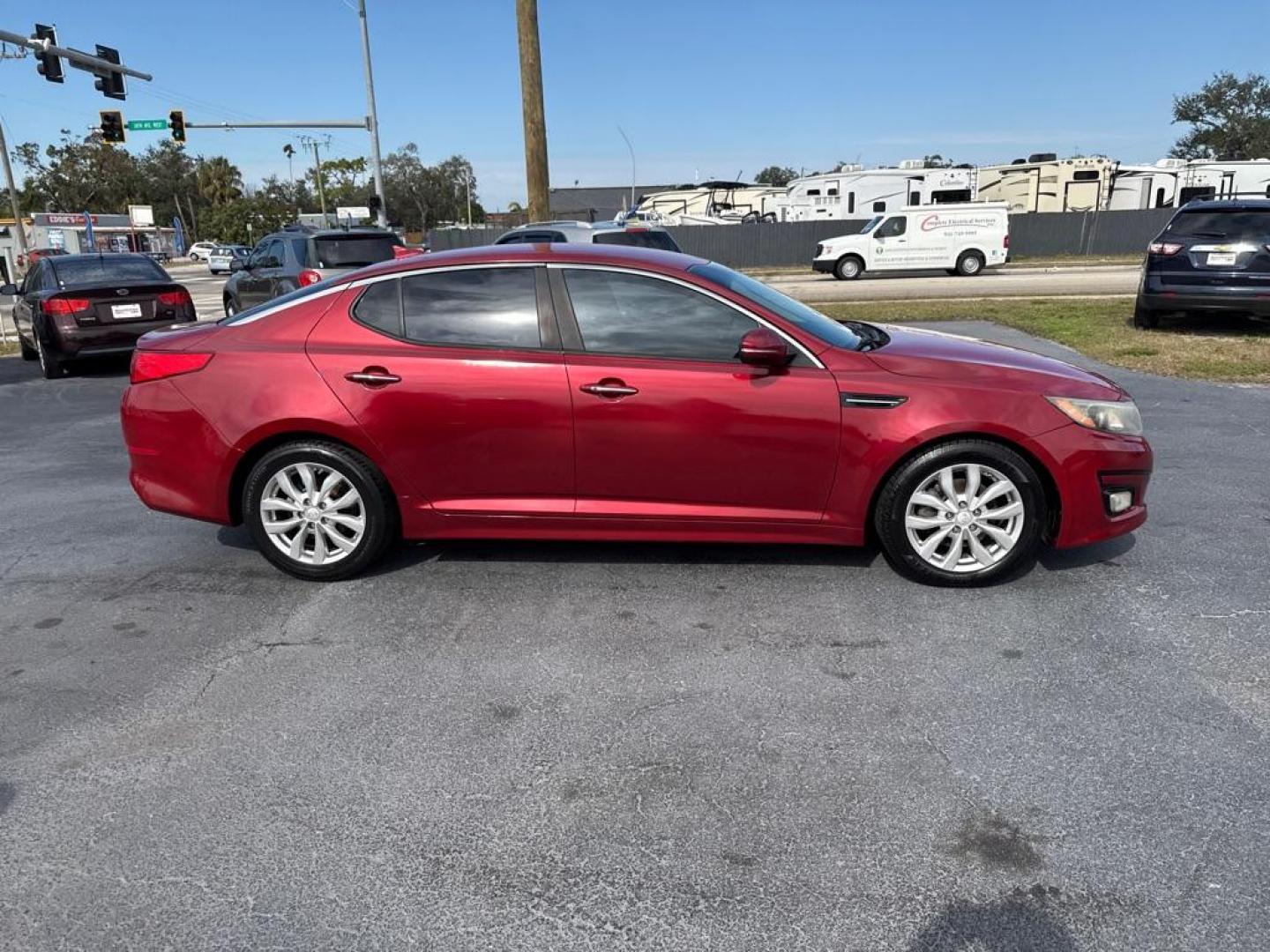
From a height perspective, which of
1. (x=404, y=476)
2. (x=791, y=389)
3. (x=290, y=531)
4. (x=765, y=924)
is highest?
(x=791, y=389)

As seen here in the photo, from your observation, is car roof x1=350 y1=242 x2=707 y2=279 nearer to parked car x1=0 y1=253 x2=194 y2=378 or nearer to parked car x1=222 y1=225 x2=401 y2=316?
parked car x1=222 y1=225 x2=401 y2=316

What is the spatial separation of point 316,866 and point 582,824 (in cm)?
73

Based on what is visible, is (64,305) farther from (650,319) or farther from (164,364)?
(650,319)

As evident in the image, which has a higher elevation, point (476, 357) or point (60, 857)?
point (476, 357)

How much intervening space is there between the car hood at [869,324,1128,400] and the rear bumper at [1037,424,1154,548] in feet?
0.69

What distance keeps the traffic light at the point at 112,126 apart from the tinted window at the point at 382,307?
1057 inches

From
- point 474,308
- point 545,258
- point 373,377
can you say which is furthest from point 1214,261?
point 373,377

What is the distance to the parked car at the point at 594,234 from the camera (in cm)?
1288

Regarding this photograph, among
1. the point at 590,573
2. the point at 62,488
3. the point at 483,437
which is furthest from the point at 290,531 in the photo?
the point at 62,488

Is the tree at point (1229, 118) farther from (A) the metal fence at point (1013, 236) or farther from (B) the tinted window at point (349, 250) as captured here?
(B) the tinted window at point (349, 250)

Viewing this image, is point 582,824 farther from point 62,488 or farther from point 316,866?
point 62,488

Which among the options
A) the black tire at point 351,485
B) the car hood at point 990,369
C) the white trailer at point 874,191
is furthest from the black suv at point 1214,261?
the white trailer at point 874,191

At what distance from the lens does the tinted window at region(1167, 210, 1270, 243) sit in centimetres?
1050

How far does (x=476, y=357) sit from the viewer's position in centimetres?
420
